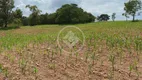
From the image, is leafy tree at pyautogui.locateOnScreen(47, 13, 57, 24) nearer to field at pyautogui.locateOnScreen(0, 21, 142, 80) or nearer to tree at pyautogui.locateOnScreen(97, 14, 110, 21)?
field at pyautogui.locateOnScreen(0, 21, 142, 80)

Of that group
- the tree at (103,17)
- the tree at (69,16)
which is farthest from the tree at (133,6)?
the tree at (103,17)

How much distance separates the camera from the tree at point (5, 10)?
138 ft

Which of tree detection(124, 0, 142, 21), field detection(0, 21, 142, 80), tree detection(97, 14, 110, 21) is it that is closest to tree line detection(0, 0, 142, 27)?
tree detection(124, 0, 142, 21)

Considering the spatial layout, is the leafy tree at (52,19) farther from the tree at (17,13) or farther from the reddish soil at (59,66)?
the reddish soil at (59,66)

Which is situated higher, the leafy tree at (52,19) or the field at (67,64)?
the leafy tree at (52,19)

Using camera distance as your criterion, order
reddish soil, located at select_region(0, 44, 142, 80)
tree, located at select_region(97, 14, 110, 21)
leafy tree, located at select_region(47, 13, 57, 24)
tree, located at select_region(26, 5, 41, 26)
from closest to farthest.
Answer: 1. reddish soil, located at select_region(0, 44, 142, 80)
2. tree, located at select_region(26, 5, 41, 26)
3. leafy tree, located at select_region(47, 13, 57, 24)
4. tree, located at select_region(97, 14, 110, 21)

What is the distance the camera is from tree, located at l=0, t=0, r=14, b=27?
42.0 meters

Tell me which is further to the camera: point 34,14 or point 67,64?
point 34,14

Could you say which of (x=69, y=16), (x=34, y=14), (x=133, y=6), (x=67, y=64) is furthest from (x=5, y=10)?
(x=67, y=64)

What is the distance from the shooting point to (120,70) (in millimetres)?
7336

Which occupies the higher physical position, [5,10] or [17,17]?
[5,10]

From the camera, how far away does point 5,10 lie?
1670 inches

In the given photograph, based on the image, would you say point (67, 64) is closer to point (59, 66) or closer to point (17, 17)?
point (59, 66)

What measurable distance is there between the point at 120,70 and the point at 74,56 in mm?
1816
